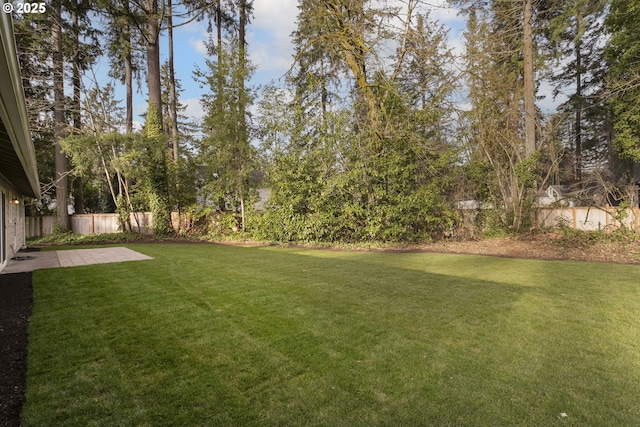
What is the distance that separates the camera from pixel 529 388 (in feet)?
7.45

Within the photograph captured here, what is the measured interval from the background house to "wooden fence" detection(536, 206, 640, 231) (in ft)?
38.7

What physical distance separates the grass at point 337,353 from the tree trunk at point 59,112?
39.2 ft

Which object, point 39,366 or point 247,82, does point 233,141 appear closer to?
point 247,82

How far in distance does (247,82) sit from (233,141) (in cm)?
267

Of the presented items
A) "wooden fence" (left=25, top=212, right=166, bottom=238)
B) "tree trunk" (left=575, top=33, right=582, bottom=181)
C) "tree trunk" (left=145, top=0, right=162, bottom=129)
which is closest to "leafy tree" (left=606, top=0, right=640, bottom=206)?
"tree trunk" (left=575, top=33, right=582, bottom=181)

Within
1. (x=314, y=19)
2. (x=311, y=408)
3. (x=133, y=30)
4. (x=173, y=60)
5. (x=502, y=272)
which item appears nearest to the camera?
(x=311, y=408)

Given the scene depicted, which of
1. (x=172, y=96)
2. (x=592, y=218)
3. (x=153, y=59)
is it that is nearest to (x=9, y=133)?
(x=153, y=59)

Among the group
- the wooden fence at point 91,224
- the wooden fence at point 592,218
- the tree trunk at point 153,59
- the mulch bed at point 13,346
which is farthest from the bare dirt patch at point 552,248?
the wooden fence at point 91,224

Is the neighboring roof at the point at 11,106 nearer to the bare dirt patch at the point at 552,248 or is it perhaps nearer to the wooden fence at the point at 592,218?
the bare dirt patch at the point at 552,248

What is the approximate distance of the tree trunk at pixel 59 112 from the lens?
13.5 meters

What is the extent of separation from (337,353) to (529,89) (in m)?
13.4

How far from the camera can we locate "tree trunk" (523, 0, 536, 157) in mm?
11453

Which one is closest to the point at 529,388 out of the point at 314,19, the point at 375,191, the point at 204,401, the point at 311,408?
the point at 311,408

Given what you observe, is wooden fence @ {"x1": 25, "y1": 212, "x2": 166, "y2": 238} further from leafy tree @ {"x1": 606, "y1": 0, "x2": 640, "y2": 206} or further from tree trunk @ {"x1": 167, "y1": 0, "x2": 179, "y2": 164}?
leafy tree @ {"x1": 606, "y1": 0, "x2": 640, "y2": 206}
